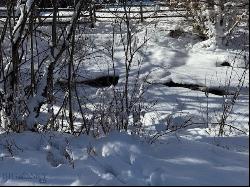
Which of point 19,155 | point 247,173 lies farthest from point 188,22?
point 247,173

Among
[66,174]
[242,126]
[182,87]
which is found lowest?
[182,87]

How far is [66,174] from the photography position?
442 cm

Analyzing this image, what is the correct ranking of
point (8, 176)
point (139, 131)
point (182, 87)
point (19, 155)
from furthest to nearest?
point (182, 87)
point (139, 131)
point (19, 155)
point (8, 176)

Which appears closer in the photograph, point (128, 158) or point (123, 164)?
point (123, 164)

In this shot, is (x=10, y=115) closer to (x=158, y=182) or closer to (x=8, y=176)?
(x=8, y=176)

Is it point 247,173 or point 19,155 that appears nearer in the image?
point 247,173

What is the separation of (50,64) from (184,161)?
341 cm

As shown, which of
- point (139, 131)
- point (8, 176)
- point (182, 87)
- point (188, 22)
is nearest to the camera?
point (8, 176)

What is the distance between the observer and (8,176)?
4703 millimetres

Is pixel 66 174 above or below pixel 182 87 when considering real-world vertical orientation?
above

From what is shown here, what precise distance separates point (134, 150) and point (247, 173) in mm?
1165

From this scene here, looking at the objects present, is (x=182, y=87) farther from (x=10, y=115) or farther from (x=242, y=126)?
(x=10, y=115)

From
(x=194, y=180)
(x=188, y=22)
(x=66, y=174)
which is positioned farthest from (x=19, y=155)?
(x=188, y=22)

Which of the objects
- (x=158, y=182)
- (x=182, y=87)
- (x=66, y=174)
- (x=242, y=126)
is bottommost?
(x=182, y=87)
